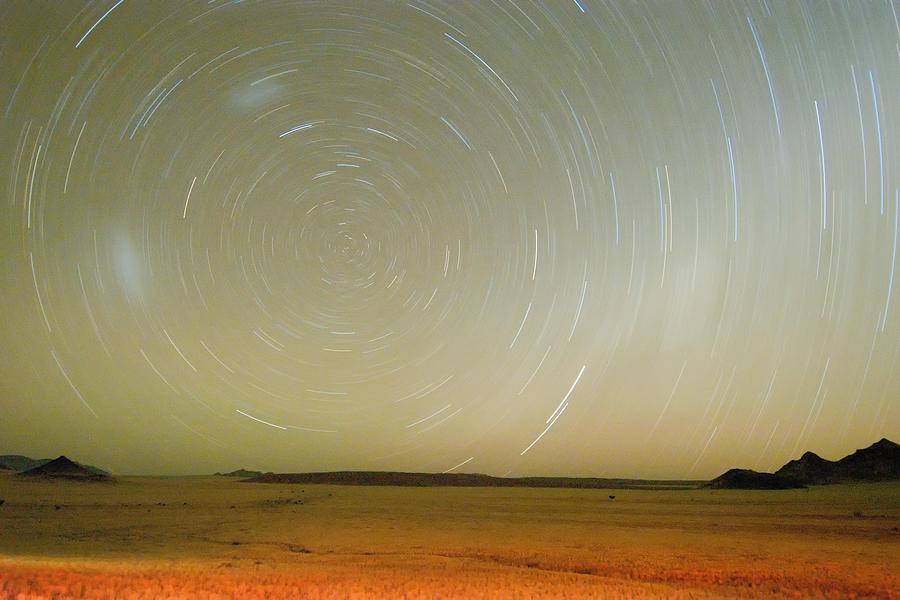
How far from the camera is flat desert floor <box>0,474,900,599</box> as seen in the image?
13.5 meters

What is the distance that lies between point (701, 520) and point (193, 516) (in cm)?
2615

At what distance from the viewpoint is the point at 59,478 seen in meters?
79.1

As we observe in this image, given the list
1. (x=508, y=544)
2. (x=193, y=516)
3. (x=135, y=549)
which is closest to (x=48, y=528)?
(x=193, y=516)

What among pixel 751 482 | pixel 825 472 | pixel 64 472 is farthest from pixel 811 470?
pixel 64 472

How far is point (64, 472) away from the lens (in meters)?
90.5

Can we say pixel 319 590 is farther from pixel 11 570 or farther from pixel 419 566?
pixel 11 570

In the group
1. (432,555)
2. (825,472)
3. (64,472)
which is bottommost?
(432,555)

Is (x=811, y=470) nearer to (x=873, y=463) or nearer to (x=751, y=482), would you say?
(x=873, y=463)

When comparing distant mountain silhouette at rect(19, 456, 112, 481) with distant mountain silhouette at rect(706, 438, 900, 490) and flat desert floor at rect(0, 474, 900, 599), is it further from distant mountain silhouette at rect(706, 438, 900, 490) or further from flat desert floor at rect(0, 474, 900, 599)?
distant mountain silhouette at rect(706, 438, 900, 490)

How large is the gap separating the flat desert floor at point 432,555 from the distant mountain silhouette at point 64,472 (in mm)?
52434

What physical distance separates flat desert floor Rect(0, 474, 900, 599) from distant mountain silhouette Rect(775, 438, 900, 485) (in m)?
81.6

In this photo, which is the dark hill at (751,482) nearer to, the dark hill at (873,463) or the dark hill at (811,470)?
the dark hill at (811,470)

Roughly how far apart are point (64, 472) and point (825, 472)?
11565 centimetres

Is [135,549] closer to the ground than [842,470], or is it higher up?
closer to the ground
